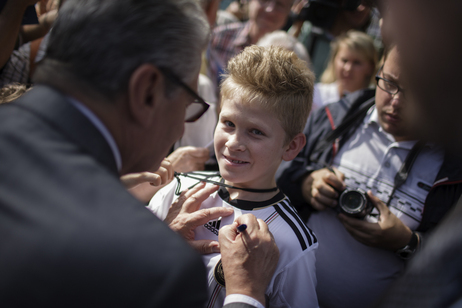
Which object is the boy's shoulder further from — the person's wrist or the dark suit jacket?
the dark suit jacket

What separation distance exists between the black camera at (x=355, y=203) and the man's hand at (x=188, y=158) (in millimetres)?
993

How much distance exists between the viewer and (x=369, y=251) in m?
2.06

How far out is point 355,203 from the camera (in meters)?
2.02

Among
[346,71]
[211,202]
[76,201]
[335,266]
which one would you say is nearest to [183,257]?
[76,201]

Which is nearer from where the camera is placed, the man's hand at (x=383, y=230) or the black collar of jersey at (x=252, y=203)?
the black collar of jersey at (x=252, y=203)

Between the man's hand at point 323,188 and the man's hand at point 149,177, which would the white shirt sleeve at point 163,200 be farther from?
the man's hand at point 323,188

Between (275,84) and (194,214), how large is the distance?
2.61 feet

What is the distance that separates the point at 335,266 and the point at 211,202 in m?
0.96

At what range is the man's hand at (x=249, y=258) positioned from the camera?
1305 mm

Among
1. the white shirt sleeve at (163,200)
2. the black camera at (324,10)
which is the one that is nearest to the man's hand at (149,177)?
the white shirt sleeve at (163,200)

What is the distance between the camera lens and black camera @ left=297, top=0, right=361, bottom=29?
13.1ft

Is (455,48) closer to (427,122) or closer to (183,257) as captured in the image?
(427,122)

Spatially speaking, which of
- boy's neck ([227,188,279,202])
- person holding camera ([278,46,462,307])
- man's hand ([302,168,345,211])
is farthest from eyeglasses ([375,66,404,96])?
boy's neck ([227,188,279,202])

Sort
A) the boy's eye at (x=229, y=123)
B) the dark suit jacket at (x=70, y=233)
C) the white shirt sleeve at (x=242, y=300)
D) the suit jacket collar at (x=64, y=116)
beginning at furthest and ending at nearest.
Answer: the boy's eye at (x=229, y=123), the white shirt sleeve at (x=242, y=300), the suit jacket collar at (x=64, y=116), the dark suit jacket at (x=70, y=233)
